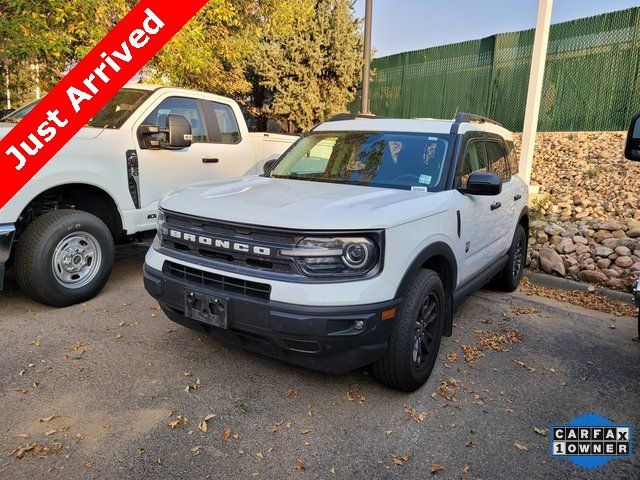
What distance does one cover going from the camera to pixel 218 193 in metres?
3.44

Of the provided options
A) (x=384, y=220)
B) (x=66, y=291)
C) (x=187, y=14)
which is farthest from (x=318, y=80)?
(x=384, y=220)

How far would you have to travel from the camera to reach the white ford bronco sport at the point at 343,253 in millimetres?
2750

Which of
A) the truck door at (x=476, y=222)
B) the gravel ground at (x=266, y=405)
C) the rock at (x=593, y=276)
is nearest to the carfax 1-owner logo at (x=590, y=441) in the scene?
the gravel ground at (x=266, y=405)

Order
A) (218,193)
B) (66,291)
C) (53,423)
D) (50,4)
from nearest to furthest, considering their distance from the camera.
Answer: (53,423)
(218,193)
(66,291)
(50,4)

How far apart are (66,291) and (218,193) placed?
206 centimetres

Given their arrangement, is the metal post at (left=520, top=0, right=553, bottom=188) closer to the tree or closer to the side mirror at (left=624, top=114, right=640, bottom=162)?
the side mirror at (left=624, top=114, right=640, bottom=162)

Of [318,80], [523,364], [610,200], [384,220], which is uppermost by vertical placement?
[318,80]

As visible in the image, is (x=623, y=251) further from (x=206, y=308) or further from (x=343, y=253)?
(x=206, y=308)

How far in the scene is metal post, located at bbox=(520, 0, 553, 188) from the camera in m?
7.83

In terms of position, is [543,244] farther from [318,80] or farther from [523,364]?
[318,80]

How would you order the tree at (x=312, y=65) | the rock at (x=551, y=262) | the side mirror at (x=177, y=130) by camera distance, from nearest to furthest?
1. the side mirror at (x=177, y=130)
2. the rock at (x=551, y=262)
3. the tree at (x=312, y=65)

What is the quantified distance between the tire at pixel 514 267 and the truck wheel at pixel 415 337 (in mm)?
2244

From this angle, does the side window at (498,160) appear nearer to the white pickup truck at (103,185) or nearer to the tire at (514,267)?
the tire at (514,267)

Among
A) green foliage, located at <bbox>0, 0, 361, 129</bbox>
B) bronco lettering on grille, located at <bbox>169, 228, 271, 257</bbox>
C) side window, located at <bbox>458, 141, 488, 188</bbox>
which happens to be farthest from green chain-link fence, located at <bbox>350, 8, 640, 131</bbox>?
bronco lettering on grille, located at <bbox>169, 228, 271, 257</bbox>
